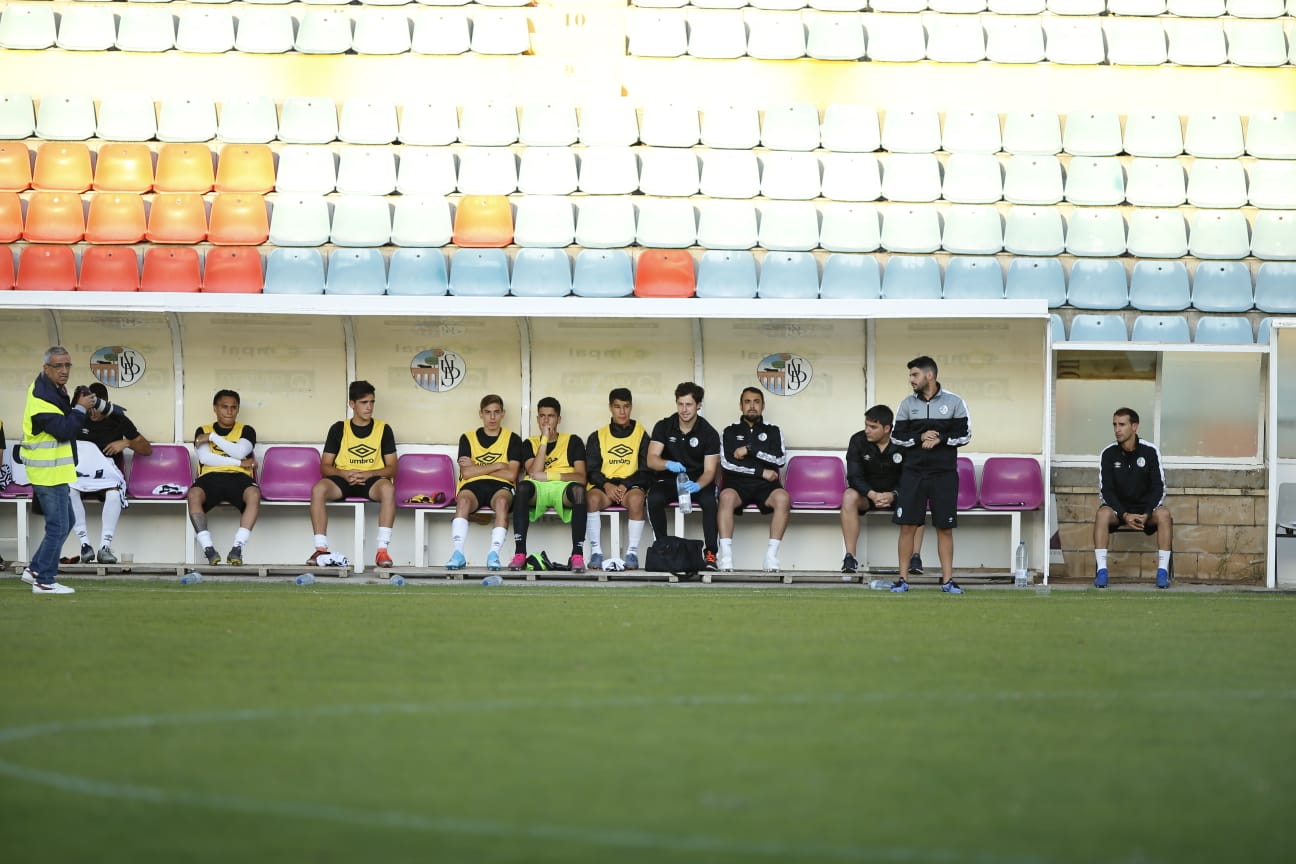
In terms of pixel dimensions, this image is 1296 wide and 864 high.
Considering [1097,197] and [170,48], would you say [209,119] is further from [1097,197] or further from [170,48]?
[1097,197]

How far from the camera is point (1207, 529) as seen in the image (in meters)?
14.4

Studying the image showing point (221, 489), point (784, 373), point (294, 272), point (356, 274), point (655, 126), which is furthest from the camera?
point (655, 126)

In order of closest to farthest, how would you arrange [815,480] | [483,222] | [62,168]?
Result: [815,480] → [483,222] → [62,168]

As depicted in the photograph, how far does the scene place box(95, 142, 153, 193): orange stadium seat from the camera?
632 inches

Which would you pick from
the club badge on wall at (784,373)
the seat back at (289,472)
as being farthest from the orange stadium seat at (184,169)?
the club badge on wall at (784,373)

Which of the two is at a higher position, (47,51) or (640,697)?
(47,51)

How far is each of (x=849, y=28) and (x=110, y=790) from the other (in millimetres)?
13996

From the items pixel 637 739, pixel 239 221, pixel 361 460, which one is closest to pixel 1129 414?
pixel 361 460

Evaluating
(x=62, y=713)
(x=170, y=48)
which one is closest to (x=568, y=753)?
(x=62, y=713)

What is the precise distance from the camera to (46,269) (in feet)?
50.8

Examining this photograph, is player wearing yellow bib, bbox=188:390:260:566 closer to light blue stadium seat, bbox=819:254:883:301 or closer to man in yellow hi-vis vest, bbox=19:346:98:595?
man in yellow hi-vis vest, bbox=19:346:98:595

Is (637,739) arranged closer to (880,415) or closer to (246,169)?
(880,415)

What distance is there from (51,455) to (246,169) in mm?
5795

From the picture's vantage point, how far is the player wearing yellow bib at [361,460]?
1390 centimetres
